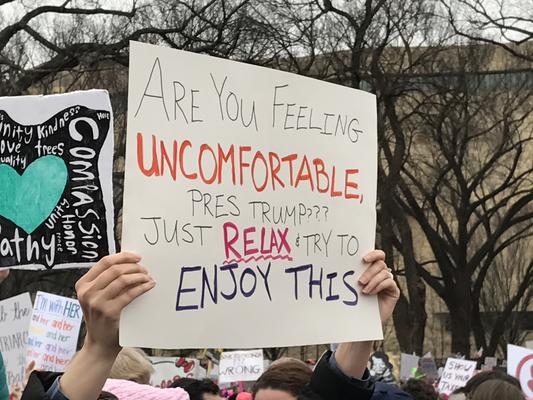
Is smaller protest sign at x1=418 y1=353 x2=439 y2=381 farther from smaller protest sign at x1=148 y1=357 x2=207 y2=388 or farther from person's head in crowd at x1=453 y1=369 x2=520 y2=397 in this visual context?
person's head in crowd at x1=453 y1=369 x2=520 y2=397

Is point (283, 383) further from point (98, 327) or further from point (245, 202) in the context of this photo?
point (98, 327)

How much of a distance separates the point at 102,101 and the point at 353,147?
112 centimetres

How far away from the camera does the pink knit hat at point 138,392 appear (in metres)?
3.56

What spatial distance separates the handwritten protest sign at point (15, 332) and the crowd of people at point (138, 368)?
1855 millimetres

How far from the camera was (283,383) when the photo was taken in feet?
11.7

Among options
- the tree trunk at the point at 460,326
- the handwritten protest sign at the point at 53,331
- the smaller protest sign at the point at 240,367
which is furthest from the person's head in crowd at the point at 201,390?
the tree trunk at the point at 460,326

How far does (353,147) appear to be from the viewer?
2844 mm

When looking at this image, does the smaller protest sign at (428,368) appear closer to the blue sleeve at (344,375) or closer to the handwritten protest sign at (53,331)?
the handwritten protest sign at (53,331)

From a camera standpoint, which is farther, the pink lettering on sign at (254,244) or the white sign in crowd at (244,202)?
the pink lettering on sign at (254,244)

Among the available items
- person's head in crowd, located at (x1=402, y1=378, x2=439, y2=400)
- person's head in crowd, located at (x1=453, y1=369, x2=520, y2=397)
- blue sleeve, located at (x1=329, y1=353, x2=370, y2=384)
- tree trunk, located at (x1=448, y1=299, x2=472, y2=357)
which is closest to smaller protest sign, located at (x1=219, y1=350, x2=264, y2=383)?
person's head in crowd, located at (x1=402, y1=378, x2=439, y2=400)

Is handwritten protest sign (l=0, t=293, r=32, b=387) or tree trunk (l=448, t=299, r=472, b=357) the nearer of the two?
handwritten protest sign (l=0, t=293, r=32, b=387)

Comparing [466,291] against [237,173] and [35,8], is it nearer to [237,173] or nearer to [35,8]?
[35,8]

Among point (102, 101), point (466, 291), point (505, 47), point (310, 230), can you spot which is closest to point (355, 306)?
point (310, 230)

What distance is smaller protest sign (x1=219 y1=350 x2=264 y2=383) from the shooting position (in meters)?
13.1
